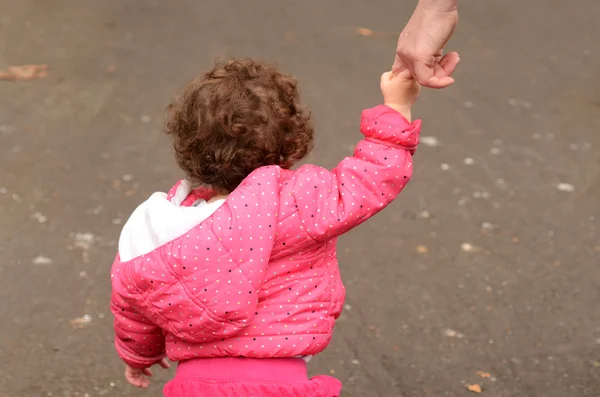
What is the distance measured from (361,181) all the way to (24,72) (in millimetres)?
3948

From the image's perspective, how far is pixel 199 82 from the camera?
2.00 metres

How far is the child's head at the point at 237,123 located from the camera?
1.95 metres

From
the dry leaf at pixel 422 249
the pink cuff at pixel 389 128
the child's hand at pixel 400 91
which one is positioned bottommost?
the dry leaf at pixel 422 249

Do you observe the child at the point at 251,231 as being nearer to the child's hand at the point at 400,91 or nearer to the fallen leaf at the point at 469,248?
the child's hand at the point at 400,91

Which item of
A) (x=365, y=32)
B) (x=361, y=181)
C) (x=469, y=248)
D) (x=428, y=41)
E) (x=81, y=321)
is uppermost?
(x=428, y=41)

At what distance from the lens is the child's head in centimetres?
195

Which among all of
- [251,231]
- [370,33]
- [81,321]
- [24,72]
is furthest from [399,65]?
[370,33]

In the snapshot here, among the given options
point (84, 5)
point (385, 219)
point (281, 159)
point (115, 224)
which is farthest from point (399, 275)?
point (84, 5)

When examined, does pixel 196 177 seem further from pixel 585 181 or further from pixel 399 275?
pixel 585 181

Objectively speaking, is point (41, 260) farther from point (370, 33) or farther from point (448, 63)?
point (370, 33)

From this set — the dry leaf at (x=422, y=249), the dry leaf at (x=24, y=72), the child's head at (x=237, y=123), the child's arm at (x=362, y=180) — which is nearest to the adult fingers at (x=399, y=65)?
the child's arm at (x=362, y=180)

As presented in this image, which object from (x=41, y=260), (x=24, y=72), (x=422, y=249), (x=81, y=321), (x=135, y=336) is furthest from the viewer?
(x=24, y=72)

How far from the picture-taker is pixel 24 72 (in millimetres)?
5406

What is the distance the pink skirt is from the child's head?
379mm
